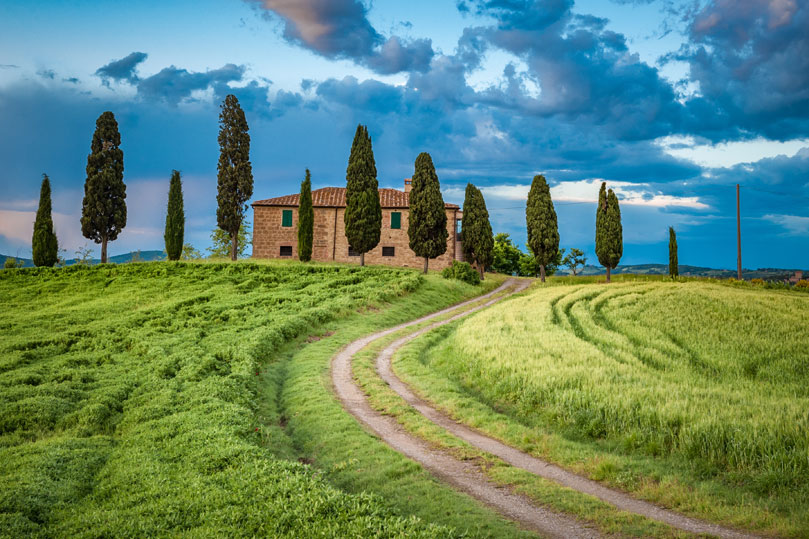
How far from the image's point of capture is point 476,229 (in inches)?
2156

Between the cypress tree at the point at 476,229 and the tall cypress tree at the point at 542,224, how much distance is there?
4590 mm

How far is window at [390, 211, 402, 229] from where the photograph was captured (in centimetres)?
5666

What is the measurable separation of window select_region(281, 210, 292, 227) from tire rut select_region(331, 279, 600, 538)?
4043 cm

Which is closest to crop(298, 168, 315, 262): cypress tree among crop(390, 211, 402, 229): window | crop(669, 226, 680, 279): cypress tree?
crop(390, 211, 402, 229): window

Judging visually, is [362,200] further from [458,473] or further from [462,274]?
[458,473]

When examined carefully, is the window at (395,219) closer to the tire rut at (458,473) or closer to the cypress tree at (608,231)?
the cypress tree at (608,231)

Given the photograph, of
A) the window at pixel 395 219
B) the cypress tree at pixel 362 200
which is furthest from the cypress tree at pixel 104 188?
the window at pixel 395 219

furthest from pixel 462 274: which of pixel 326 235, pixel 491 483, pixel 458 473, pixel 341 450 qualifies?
pixel 491 483

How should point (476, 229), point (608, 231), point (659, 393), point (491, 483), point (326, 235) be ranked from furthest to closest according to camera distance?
point (326, 235)
point (476, 229)
point (608, 231)
point (659, 393)
point (491, 483)

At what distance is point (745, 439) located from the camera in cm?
986

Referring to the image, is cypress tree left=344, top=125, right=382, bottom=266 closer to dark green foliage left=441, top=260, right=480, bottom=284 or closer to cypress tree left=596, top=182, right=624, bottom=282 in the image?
dark green foliage left=441, top=260, right=480, bottom=284

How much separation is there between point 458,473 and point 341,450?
2.88 m

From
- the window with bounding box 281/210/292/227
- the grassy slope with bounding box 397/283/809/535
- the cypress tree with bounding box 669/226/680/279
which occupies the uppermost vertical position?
the window with bounding box 281/210/292/227

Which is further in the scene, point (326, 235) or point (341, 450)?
point (326, 235)
